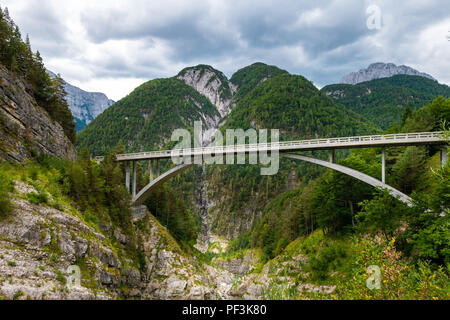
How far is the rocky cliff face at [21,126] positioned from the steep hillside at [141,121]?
Answer: 309 feet

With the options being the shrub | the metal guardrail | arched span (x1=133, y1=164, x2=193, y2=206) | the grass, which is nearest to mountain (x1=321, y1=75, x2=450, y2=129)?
the metal guardrail

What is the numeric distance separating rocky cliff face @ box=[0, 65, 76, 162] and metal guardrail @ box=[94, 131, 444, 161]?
35.1 feet

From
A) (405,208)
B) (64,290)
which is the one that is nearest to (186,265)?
(64,290)

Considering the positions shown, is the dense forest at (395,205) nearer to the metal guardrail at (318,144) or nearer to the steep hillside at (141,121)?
the metal guardrail at (318,144)

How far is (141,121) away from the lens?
152500mm

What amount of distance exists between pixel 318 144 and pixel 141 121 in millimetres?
141608

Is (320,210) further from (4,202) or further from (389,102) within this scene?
(389,102)

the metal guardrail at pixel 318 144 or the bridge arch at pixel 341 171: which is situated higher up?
the metal guardrail at pixel 318 144

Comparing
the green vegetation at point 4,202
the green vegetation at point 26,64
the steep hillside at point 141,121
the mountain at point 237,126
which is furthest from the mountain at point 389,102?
the green vegetation at point 4,202

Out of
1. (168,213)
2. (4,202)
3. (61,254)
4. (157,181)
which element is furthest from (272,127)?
(4,202)

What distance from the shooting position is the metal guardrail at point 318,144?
69.6 feet

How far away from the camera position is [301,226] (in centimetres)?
3922

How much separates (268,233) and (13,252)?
40.6 metres
